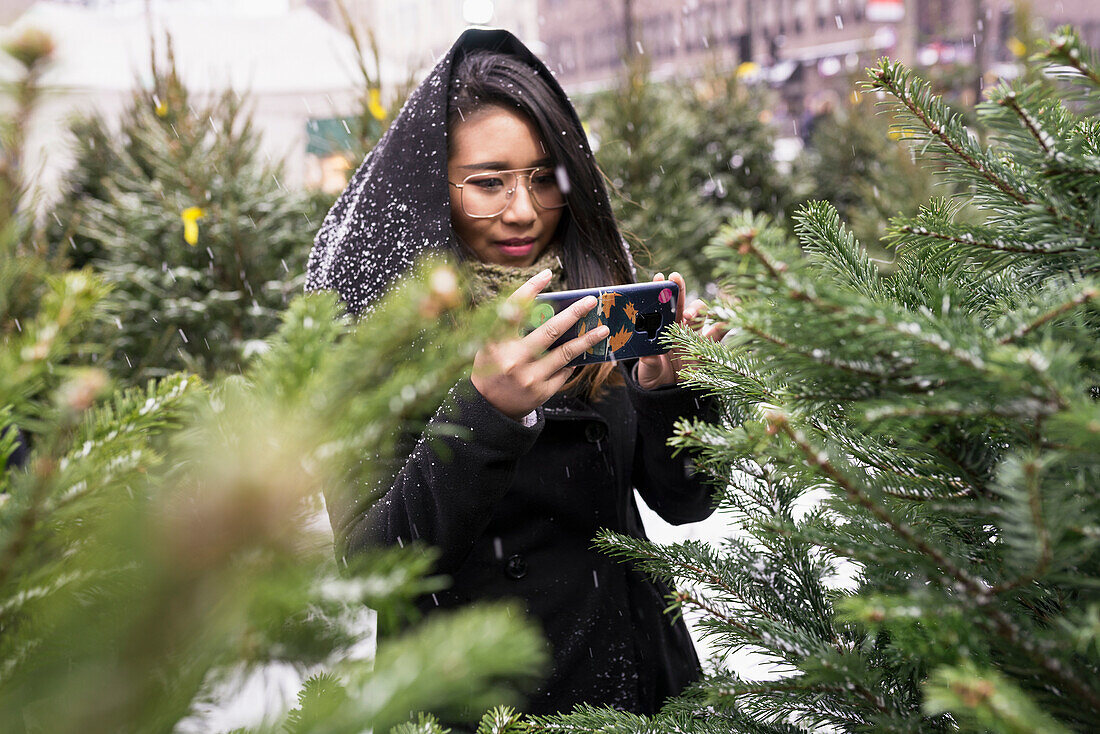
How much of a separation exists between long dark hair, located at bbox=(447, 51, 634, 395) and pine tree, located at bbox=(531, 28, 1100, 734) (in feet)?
3.14

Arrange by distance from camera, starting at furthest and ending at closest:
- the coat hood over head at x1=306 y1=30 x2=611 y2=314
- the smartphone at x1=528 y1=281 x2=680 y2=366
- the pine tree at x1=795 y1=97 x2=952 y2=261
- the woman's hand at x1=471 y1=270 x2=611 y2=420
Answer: the pine tree at x1=795 y1=97 x2=952 y2=261 < the coat hood over head at x1=306 y1=30 x2=611 y2=314 < the smartphone at x1=528 y1=281 x2=680 y2=366 < the woman's hand at x1=471 y1=270 x2=611 y2=420

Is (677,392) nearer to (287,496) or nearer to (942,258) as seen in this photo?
(942,258)

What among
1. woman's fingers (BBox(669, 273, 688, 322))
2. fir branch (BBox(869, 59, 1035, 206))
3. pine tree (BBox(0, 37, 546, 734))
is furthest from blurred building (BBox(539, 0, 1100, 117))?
pine tree (BBox(0, 37, 546, 734))

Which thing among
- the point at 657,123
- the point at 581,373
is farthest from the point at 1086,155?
the point at 657,123

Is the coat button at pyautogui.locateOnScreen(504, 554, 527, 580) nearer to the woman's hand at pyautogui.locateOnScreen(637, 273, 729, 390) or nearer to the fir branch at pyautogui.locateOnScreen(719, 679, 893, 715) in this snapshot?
the woman's hand at pyautogui.locateOnScreen(637, 273, 729, 390)

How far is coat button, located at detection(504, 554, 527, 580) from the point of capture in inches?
69.1

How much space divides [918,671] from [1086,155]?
52 centimetres

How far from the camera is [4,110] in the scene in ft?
1.59

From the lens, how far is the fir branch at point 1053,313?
0.59 metres

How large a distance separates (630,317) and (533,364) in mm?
243

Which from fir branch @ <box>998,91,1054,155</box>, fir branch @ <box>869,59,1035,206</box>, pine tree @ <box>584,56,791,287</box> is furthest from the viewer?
pine tree @ <box>584,56,791,287</box>

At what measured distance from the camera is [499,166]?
187 centimetres

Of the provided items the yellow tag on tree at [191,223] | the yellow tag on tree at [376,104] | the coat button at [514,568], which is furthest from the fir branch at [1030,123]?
the yellow tag on tree at [376,104]

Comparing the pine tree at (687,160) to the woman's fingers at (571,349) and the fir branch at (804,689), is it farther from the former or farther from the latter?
the fir branch at (804,689)
